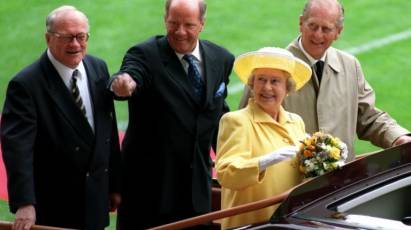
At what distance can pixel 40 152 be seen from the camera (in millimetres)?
5598

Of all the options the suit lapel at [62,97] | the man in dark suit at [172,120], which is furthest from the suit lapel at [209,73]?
the suit lapel at [62,97]

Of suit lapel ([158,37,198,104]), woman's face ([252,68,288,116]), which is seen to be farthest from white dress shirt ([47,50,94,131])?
woman's face ([252,68,288,116])

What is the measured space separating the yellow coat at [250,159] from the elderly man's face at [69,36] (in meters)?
0.87

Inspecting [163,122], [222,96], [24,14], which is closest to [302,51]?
[222,96]

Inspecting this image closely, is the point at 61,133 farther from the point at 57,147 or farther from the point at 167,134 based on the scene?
the point at 167,134

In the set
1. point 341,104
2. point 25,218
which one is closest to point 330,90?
point 341,104

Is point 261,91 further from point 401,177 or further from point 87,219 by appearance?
point 87,219

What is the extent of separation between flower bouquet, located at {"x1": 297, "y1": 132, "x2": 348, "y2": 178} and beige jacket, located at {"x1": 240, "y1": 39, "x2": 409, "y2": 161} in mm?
896

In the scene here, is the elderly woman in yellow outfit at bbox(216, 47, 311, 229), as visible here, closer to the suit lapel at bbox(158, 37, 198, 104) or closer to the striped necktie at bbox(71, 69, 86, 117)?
the suit lapel at bbox(158, 37, 198, 104)

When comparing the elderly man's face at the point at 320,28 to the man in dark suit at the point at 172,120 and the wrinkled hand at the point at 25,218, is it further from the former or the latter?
the wrinkled hand at the point at 25,218

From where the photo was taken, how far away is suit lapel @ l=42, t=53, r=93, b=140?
18.3 feet

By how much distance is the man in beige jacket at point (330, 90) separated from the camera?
19.9ft

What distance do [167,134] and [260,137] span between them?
81 centimetres

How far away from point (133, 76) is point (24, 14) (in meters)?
8.51
